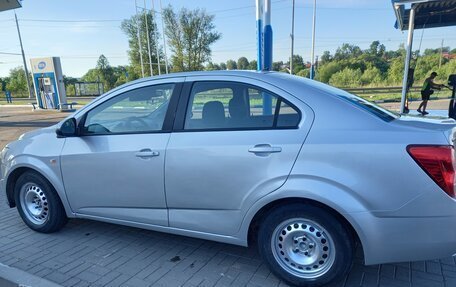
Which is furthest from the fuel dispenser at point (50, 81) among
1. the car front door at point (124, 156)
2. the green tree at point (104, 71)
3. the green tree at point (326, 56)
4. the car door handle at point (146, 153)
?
the green tree at point (326, 56)

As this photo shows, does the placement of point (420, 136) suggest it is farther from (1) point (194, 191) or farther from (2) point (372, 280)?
(1) point (194, 191)

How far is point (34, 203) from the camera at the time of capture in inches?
146

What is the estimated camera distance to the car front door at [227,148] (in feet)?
8.04

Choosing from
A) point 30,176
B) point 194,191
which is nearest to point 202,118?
point 194,191

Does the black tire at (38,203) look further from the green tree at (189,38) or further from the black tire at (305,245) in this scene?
the green tree at (189,38)

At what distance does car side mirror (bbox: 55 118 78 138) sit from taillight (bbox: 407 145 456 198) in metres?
3.06

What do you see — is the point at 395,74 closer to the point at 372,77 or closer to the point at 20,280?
the point at 372,77

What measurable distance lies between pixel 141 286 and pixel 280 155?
5.25ft

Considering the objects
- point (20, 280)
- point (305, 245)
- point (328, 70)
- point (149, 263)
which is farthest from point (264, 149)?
point (328, 70)

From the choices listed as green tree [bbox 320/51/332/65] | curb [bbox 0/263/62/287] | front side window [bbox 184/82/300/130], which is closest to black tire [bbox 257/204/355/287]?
front side window [bbox 184/82/300/130]

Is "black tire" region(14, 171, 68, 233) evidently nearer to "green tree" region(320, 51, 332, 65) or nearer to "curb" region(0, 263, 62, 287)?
"curb" region(0, 263, 62, 287)

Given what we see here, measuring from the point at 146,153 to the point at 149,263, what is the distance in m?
1.07

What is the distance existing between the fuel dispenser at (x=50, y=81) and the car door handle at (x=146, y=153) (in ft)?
68.4

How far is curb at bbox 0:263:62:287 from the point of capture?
2.61m
